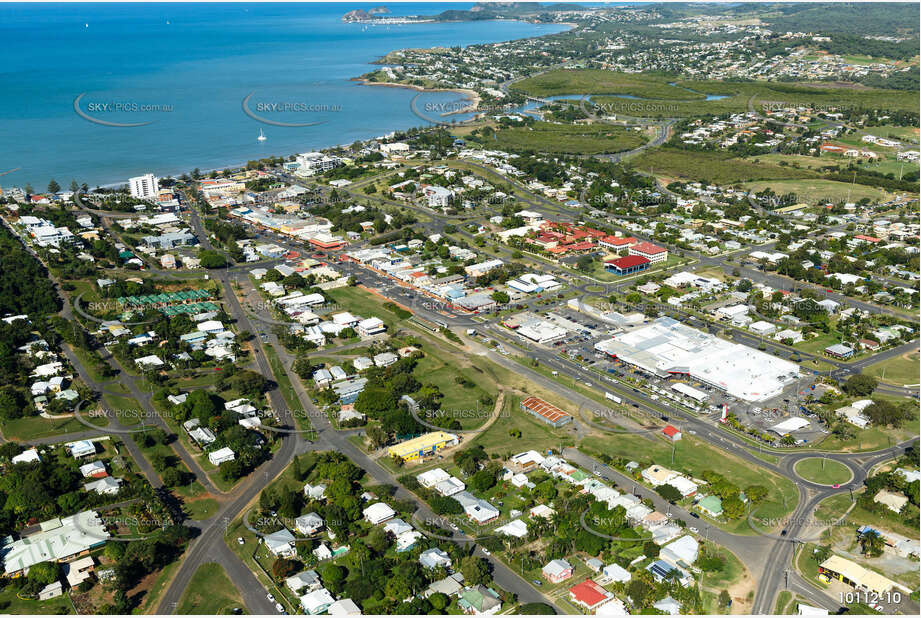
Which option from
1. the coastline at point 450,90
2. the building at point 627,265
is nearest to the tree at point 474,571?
the building at point 627,265

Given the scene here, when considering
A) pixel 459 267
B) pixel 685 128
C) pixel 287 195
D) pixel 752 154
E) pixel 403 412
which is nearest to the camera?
pixel 403 412

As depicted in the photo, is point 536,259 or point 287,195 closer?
point 536,259

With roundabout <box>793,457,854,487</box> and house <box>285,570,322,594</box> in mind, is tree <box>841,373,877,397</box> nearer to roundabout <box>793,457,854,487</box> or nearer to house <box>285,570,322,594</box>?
roundabout <box>793,457,854,487</box>

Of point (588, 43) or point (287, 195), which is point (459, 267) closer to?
point (287, 195)

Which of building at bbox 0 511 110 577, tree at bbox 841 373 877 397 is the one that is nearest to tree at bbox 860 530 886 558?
tree at bbox 841 373 877 397

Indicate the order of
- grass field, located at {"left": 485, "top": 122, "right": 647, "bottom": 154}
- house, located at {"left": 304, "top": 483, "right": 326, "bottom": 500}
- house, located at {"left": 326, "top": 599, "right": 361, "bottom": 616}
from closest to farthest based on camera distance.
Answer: house, located at {"left": 326, "top": 599, "right": 361, "bottom": 616} → house, located at {"left": 304, "top": 483, "right": 326, "bottom": 500} → grass field, located at {"left": 485, "top": 122, "right": 647, "bottom": 154}

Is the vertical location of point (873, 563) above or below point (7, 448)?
below

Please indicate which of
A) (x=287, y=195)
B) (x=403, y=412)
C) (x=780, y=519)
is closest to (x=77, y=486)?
(x=403, y=412)
